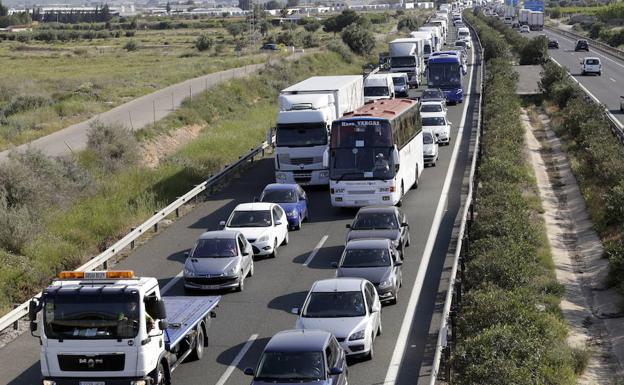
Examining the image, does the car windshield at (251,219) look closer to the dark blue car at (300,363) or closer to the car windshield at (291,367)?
the dark blue car at (300,363)

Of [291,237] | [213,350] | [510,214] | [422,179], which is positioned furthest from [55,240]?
[422,179]

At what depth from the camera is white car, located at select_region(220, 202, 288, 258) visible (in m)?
27.8

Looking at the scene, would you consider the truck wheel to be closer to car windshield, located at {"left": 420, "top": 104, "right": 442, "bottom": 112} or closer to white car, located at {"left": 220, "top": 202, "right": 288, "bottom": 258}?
white car, located at {"left": 220, "top": 202, "right": 288, "bottom": 258}

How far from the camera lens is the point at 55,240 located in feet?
93.8

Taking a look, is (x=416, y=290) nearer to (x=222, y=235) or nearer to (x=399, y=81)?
(x=222, y=235)

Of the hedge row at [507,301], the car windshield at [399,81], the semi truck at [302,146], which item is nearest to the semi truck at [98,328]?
the hedge row at [507,301]

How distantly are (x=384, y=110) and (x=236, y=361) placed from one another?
17.7 metres

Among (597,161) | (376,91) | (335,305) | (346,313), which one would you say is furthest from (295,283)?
(376,91)

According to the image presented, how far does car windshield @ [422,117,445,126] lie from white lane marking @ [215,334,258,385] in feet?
91.4

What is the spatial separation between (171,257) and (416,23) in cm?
13763

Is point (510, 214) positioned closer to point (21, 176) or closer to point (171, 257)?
point (171, 257)

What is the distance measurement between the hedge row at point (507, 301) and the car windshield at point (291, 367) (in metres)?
2.30

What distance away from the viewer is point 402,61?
247ft

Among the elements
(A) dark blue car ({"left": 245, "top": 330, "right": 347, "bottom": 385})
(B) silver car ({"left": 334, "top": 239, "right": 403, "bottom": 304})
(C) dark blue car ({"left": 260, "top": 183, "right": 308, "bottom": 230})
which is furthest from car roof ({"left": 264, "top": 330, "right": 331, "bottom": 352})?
(C) dark blue car ({"left": 260, "top": 183, "right": 308, "bottom": 230})
